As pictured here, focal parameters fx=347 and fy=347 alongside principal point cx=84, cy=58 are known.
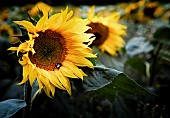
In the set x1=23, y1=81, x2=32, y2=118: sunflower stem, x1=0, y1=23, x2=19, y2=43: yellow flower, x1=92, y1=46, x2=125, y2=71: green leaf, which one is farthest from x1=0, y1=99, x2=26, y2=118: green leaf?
x1=0, y1=23, x2=19, y2=43: yellow flower

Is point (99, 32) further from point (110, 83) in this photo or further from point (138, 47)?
point (110, 83)

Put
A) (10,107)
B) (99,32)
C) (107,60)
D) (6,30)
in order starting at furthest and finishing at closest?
1. (6,30)
2. (107,60)
3. (99,32)
4. (10,107)

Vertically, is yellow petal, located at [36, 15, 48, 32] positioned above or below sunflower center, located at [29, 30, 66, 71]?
above

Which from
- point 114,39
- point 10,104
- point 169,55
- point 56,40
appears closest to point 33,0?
point 114,39

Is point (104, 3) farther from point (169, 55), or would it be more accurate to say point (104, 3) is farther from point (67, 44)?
point (67, 44)

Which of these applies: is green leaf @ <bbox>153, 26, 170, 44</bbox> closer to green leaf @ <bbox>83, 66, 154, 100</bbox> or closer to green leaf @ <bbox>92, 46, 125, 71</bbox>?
green leaf @ <bbox>92, 46, 125, 71</bbox>

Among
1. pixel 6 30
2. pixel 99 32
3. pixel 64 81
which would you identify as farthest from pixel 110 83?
pixel 6 30

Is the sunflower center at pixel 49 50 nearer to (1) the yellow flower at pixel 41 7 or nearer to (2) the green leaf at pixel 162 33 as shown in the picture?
(1) the yellow flower at pixel 41 7
